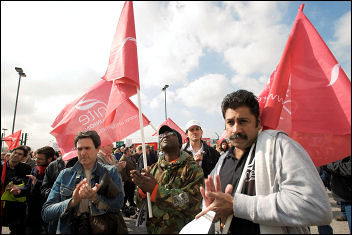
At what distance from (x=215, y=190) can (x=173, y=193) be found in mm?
876

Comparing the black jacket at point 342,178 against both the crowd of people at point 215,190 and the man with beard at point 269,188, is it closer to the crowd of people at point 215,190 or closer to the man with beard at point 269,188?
the crowd of people at point 215,190

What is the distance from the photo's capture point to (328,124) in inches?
77.1

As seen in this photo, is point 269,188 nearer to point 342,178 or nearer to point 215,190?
point 215,190

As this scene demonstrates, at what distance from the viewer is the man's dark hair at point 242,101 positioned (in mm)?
1804

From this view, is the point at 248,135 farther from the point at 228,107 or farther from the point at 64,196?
the point at 64,196

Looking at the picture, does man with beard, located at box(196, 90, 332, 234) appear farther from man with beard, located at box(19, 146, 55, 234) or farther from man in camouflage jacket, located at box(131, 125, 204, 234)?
A: man with beard, located at box(19, 146, 55, 234)

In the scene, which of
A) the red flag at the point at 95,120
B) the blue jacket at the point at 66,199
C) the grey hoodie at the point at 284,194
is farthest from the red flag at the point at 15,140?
the grey hoodie at the point at 284,194

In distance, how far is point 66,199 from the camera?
230 cm

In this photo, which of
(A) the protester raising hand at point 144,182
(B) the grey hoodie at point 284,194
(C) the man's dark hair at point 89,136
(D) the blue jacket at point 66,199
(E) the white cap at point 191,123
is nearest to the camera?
(B) the grey hoodie at point 284,194

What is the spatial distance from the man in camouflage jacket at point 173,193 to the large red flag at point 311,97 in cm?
111

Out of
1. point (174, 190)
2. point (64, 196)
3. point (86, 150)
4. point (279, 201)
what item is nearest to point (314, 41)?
point (279, 201)

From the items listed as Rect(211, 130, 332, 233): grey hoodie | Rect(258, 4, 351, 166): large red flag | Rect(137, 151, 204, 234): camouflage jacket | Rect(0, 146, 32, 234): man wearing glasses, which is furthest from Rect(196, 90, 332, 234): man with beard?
Rect(0, 146, 32, 234): man wearing glasses

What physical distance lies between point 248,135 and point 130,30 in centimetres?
222

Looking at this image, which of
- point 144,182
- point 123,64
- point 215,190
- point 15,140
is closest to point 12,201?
point 144,182
